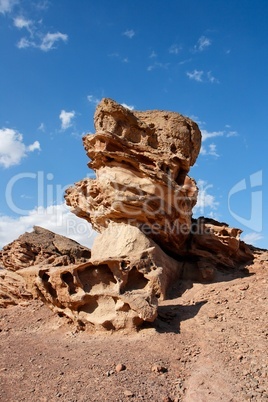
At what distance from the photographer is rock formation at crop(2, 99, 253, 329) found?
34.4 feet

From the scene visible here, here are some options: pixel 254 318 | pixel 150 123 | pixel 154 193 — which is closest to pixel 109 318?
pixel 254 318

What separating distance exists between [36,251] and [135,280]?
7.05 metres

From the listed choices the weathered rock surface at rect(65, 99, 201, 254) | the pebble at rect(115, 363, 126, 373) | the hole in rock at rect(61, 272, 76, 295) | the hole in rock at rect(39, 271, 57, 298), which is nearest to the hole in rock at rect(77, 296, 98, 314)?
the hole in rock at rect(61, 272, 76, 295)

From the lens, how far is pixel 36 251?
1630 centimetres

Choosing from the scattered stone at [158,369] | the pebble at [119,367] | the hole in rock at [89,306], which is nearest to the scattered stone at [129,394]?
the pebble at [119,367]

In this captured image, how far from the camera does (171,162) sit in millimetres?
13984

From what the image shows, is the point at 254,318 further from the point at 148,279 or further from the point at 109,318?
the point at 109,318

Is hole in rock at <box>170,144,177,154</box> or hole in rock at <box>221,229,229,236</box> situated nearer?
hole in rock at <box>170,144,177,154</box>

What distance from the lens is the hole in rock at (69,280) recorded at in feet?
35.1

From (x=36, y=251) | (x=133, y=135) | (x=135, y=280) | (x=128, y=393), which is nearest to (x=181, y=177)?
(x=133, y=135)

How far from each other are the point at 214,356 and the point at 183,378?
41.7 inches

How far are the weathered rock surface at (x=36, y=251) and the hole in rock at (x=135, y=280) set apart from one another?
513 centimetres

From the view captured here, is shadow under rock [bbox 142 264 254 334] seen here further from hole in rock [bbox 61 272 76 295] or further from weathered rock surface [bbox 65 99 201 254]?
hole in rock [bbox 61 272 76 295]

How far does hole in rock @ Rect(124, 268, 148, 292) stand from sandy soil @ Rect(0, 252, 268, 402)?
3.39 feet
